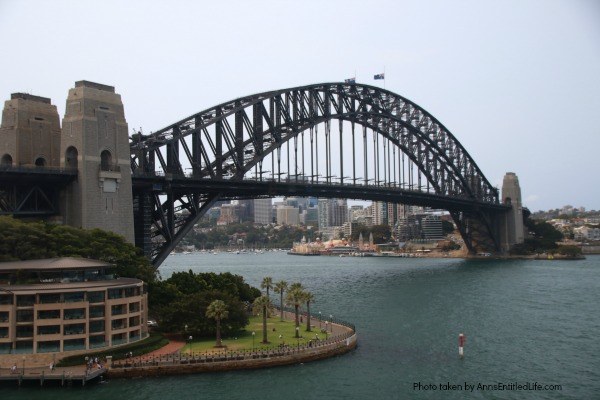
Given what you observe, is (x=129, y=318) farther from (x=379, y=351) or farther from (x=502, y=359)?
(x=502, y=359)

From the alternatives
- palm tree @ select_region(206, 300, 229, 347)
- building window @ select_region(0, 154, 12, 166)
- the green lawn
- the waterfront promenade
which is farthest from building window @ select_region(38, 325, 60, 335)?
A: building window @ select_region(0, 154, 12, 166)

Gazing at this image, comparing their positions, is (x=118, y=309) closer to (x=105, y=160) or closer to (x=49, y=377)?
(x=49, y=377)

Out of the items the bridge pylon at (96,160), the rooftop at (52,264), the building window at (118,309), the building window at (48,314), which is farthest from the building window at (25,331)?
the bridge pylon at (96,160)

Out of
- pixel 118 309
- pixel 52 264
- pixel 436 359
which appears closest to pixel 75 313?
pixel 118 309

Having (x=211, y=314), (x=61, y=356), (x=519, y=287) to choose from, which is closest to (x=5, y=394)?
(x=61, y=356)

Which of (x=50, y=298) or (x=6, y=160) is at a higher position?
(x=6, y=160)

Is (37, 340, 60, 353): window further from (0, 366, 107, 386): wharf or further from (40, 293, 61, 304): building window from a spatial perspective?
(40, 293, 61, 304): building window
